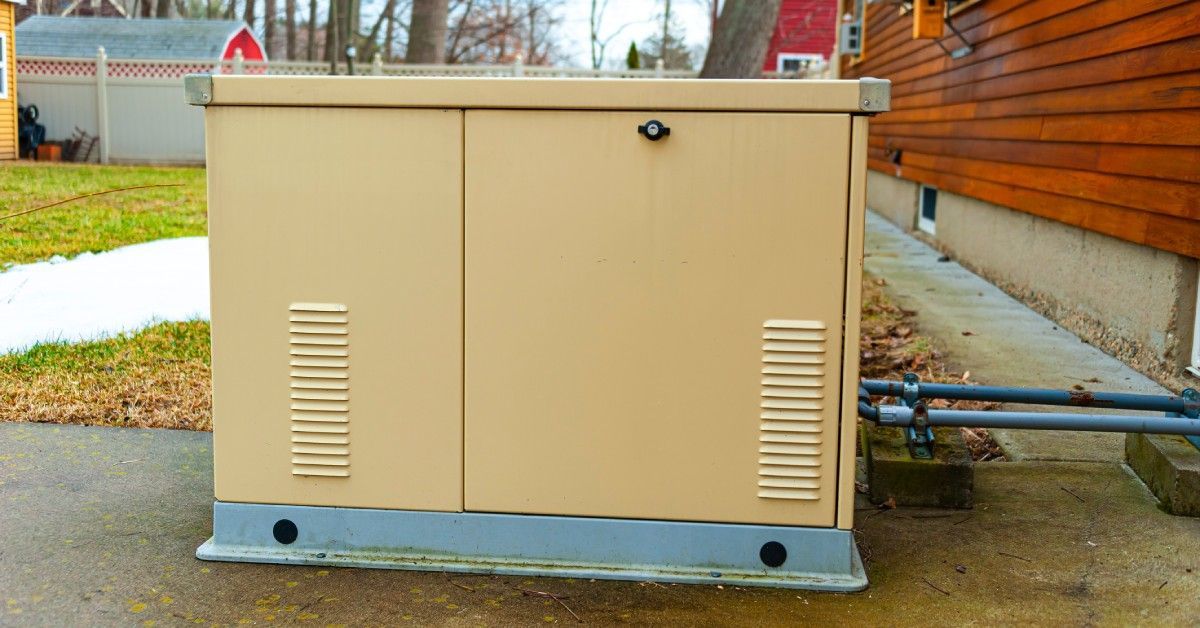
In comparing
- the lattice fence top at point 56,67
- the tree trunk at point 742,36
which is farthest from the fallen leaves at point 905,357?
the lattice fence top at point 56,67

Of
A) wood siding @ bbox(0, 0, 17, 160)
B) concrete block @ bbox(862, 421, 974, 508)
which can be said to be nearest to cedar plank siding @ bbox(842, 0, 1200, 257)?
concrete block @ bbox(862, 421, 974, 508)

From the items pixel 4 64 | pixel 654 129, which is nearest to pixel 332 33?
pixel 4 64

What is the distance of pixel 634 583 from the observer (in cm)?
331

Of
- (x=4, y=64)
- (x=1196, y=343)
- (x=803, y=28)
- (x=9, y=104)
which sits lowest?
(x=1196, y=343)

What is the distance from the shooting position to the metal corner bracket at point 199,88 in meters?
3.21

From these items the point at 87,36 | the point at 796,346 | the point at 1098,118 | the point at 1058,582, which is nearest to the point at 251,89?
the point at 796,346

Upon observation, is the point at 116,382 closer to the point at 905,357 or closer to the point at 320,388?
the point at 320,388

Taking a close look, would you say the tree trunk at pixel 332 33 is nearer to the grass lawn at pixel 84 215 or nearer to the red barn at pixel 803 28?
the grass lawn at pixel 84 215

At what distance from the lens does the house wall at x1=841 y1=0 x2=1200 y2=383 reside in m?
6.01

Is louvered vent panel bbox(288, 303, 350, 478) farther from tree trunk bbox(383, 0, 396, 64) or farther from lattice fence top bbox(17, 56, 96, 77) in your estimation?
tree trunk bbox(383, 0, 396, 64)

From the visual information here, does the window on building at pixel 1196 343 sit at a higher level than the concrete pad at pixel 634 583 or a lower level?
higher

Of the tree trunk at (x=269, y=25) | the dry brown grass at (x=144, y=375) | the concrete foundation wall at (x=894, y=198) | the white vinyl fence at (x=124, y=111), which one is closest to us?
the dry brown grass at (x=144, y=375)

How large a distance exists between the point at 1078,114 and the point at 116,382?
582cm

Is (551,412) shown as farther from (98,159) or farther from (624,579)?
(98,159)
